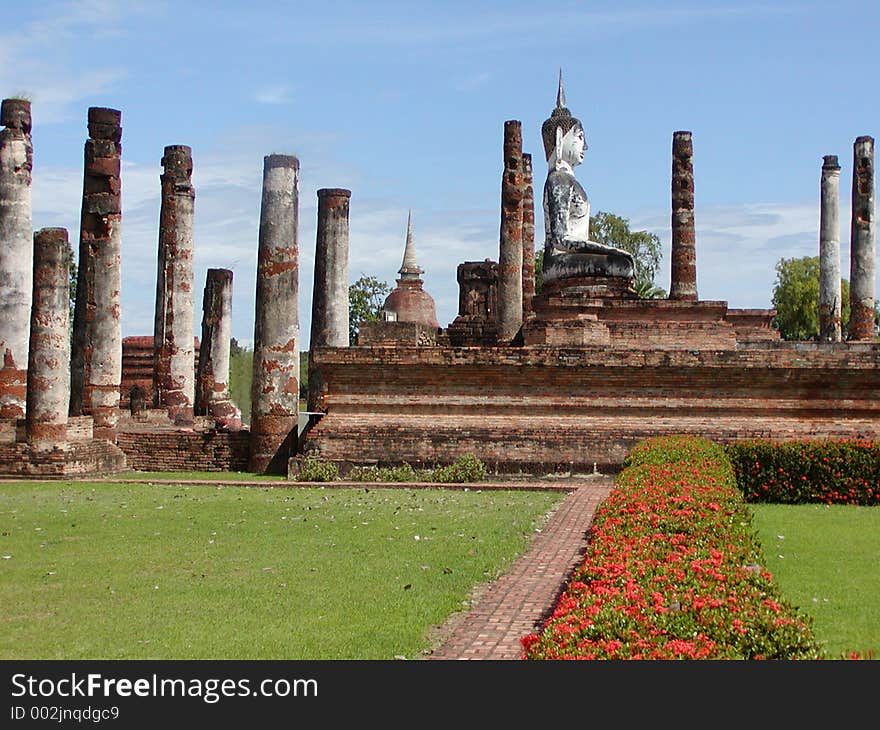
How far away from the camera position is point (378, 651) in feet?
20.5

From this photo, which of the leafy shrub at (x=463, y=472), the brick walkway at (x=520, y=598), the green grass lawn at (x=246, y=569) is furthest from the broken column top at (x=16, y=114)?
the brick walkway at (x=520, y=598)

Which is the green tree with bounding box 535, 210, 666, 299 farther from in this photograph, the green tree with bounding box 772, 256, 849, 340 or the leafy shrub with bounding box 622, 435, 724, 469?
the leafy shrub with bounding box 622, 435, 724, 469

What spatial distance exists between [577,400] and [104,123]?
361 inches

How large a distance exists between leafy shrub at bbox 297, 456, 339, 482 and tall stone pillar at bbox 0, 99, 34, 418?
4981mm

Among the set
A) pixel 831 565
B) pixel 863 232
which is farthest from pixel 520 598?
pixel 863 232

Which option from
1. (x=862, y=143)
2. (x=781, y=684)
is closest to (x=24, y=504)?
(x=781, y=684)

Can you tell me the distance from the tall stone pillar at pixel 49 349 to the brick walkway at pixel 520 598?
29.2 feet

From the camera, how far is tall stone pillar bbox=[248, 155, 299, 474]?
1823 cm

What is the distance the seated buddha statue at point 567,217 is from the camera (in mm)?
22797

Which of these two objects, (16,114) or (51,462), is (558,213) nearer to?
(16,114)

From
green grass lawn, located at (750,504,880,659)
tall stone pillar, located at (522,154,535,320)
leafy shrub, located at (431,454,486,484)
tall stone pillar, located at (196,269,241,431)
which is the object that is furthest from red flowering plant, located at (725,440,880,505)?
tall stone pillar, located at (522,154,535,320)

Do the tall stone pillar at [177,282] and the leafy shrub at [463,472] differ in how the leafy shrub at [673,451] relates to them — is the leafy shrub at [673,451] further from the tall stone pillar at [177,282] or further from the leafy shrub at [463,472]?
the tall stone pillar at [177,282]

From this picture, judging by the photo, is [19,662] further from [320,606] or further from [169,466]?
[169,466]

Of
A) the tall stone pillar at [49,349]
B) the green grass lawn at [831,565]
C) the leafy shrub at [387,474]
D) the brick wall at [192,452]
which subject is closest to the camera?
the green grass lawn at [831,565]
